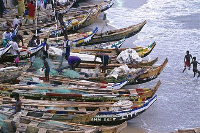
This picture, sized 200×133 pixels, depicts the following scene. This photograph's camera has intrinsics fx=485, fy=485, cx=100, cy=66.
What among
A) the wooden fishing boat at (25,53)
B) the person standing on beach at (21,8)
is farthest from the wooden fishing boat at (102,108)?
the person standing on beach at (21,8)

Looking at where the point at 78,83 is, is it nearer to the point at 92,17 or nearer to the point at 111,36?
the point at 111,36

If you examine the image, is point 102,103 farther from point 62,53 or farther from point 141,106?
point 62,53

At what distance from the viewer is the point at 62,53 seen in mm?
20578

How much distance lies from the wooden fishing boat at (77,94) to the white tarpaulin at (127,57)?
3.51 metres

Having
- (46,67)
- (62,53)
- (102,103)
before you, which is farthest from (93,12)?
(102,103)

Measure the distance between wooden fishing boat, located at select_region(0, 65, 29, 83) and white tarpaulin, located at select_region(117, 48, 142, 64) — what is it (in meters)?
4.50

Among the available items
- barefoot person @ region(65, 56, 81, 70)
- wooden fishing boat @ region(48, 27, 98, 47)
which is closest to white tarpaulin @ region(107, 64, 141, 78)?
barefoot person @ region(65, 56, 81, 70)

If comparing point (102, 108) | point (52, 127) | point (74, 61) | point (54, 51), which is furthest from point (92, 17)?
point (52, 127)

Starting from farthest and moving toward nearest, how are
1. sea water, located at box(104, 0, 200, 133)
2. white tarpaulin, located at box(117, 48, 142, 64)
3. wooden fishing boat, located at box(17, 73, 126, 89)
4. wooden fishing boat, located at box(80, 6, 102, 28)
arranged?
wooden fishing boat, located at box(80, 6, 102, 28)
white tarpaulin, located at box(117, 48, 142, 64)
sea water, located at box(104, 0, 200, 133)
wooden fishing boat, located at box(17, 73, 126, 89)

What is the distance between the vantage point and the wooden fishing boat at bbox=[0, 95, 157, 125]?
15.6m

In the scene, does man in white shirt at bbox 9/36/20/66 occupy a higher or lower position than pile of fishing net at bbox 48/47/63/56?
higher

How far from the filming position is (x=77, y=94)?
16578mm

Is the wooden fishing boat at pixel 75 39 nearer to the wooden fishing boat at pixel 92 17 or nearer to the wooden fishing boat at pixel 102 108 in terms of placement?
the wooden fishing boat at pixel 92 17

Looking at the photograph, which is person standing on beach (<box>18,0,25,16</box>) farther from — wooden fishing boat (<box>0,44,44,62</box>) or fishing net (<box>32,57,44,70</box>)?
wooden fishing boat (<box>0,44,44,62</box>)
